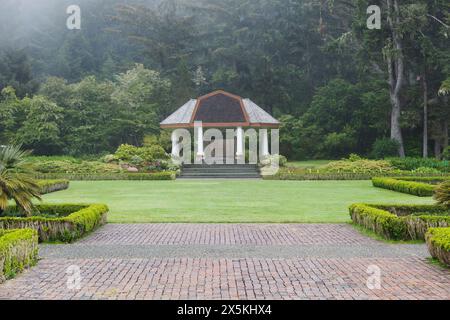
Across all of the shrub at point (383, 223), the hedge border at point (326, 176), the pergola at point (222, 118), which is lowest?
the hedge border at point (326, 176)

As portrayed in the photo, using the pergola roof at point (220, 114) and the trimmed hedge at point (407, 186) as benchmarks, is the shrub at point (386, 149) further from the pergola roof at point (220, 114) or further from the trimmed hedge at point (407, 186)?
the trimmed hedge at point (407, 186)

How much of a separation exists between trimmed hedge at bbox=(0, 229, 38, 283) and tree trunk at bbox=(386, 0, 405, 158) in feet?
101

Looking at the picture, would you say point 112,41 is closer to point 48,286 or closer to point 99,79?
point 99,79

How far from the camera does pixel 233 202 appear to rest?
16.1 metres

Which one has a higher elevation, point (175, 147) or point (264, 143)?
point (264, 143)

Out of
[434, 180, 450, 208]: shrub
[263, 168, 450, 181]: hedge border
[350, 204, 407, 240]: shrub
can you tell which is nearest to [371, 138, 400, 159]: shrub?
[263, 168, 450, 181]: hedge border

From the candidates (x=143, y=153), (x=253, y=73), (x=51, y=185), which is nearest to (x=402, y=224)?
(x=51, y=185)

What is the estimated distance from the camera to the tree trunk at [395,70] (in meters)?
34.7

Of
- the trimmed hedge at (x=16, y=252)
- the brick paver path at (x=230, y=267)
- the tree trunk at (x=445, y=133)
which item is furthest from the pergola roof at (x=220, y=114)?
the trimmed hedge at (x=16, y=252)

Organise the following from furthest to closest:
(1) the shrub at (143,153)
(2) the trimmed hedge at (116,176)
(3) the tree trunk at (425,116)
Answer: (3) the tree trunk at (425,116) < (1) the shrub at (143,153) < (2) the trimmed hedge at (116,176)

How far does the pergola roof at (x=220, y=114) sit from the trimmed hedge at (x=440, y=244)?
2622cm

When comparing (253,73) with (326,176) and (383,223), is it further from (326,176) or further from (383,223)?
(383,223)

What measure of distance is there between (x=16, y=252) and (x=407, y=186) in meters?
14.9

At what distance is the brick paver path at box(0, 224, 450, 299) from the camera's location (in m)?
6.37
